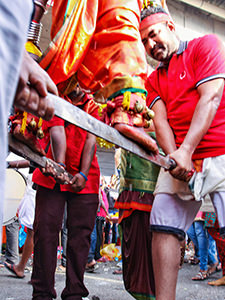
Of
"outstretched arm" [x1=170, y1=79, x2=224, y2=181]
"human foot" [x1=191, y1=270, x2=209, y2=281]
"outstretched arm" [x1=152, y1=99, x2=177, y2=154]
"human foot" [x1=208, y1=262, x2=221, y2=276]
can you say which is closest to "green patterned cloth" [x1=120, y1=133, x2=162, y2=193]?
"outstretched arm" [x1=152, y1=99, x2=177, y2=154]

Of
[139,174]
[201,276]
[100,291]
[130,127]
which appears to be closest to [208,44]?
[130,127]

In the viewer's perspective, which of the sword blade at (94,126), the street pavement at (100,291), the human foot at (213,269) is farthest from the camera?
the human foot at (213,269)

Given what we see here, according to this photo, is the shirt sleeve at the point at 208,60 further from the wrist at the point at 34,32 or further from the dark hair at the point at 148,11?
the wrist at the point at 34,32

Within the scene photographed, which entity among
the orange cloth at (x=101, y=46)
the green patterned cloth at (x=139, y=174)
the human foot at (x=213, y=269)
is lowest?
the human foot at (x=213, y=269)

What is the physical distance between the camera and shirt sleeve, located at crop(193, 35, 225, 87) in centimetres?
155

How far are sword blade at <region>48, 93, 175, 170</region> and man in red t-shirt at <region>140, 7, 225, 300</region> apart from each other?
0.24m

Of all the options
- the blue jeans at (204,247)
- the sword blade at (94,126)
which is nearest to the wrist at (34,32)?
the sword blade at (94,126)

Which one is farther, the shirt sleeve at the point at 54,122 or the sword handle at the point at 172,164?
the shirt sleeve at the point at 54,122

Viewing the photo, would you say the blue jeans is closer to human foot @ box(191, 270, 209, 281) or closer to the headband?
human foot @ box(191, 270, 209, 281)

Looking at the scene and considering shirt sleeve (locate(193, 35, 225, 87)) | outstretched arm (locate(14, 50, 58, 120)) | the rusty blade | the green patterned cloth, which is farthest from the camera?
the green patterned cloth

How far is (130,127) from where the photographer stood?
114 centimetres

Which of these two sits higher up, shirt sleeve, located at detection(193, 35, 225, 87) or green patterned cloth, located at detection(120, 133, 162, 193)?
shirt sleeve, located at detection(193, 35, 225, 87)

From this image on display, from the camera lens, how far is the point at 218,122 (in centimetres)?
161

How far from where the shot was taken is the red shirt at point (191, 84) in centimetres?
156
